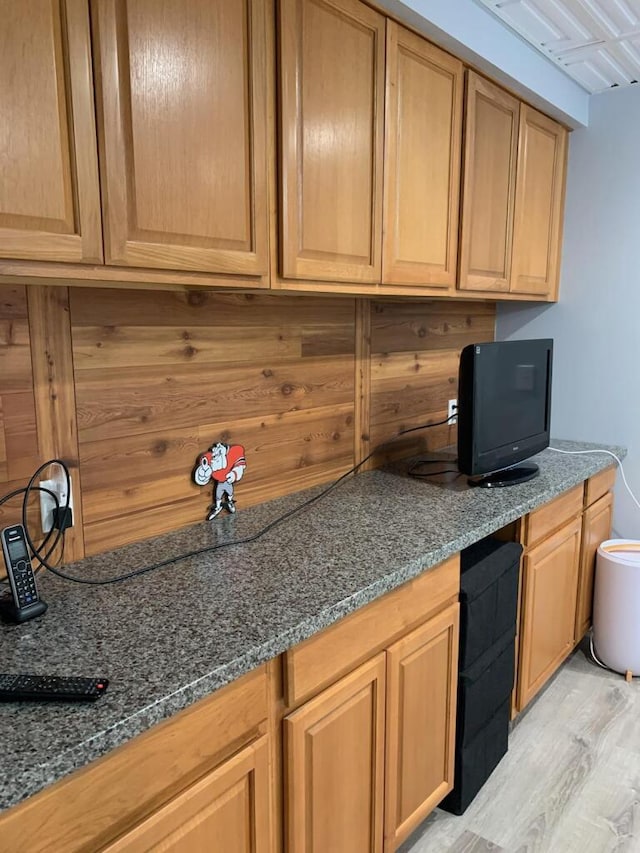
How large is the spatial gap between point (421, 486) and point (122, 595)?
1.14 m

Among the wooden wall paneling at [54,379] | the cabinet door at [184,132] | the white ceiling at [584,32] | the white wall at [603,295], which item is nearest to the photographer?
the cabinet door at [184,132]

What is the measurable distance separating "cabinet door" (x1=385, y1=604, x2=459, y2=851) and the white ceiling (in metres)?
1.82

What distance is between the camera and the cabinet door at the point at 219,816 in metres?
1.01

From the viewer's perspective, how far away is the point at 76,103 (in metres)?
1.09

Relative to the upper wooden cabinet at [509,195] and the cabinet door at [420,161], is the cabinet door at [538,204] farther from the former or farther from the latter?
the cabinet door at [420,161]

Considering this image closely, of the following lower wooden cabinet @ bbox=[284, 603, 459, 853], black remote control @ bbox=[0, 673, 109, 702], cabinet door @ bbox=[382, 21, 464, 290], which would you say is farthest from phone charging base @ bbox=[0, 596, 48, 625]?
cabinet door @ bbox=[382, 21, 464, 290]

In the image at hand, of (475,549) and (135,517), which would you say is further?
(475,549)

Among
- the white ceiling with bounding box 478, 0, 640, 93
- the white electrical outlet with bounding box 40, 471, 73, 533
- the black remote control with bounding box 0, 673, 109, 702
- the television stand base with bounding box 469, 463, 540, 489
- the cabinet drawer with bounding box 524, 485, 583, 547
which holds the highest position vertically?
the white ceiling with bounding box 478, 0, 640, 93

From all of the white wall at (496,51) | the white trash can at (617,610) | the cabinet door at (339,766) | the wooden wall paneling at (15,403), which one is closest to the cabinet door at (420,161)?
the white wall at (496,51)

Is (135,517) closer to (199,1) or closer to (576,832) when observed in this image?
(199,1)

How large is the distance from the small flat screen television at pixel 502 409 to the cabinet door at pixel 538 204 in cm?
36

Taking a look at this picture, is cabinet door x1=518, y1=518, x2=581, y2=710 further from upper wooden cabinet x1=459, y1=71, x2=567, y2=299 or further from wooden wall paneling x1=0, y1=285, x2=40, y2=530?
wooden wall paneling x1=0, y1=285, x2=40, y2=530

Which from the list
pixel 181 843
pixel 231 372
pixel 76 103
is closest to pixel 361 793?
pixel 181 843

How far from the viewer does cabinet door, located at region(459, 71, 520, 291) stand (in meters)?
2.15
